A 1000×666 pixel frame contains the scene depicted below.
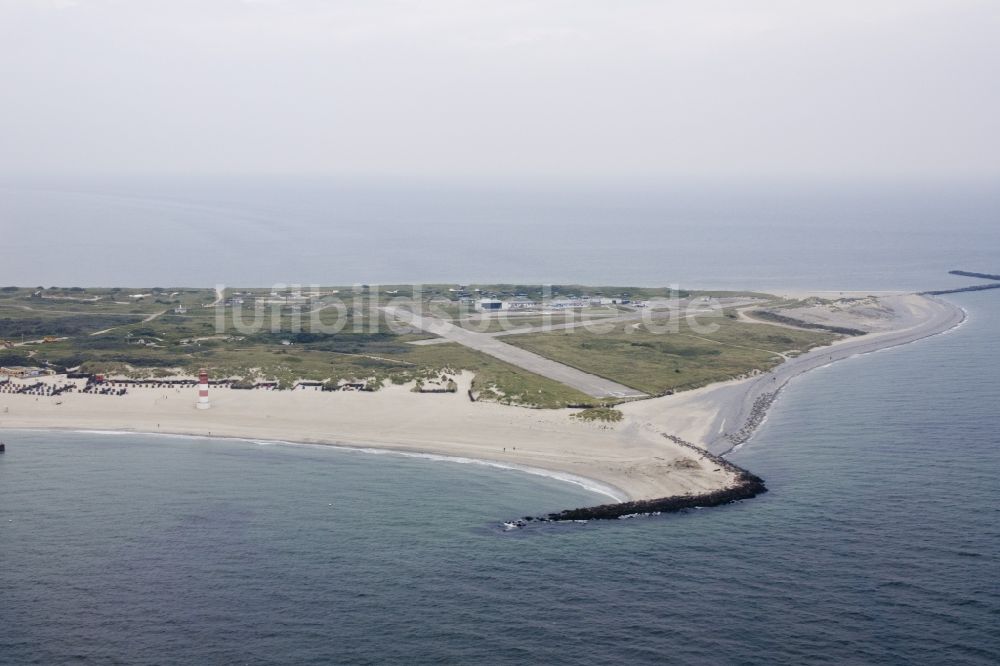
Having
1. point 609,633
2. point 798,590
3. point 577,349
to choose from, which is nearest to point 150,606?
point 609,633

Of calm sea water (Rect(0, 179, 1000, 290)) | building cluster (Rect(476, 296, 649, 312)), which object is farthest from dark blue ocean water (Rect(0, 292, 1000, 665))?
calm sea water (Rect(0, 179, 1000, 290))

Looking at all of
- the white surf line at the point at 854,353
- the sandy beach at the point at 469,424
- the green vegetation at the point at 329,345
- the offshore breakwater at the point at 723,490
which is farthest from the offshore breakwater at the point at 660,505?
Answer: the green vegetation at the point at 329,345

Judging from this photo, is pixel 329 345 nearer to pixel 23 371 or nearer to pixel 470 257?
pixel 23 371

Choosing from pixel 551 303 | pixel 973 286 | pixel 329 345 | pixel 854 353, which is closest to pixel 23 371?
pixel 329 345

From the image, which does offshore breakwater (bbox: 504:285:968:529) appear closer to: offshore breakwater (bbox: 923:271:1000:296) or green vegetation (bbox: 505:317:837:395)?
green vegetation (bbox: 505:317:837:395)

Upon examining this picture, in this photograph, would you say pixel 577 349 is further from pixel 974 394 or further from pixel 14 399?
pixel 14 399

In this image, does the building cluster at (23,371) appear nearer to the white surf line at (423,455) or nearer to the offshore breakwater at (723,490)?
the white surf line at (423,455)
